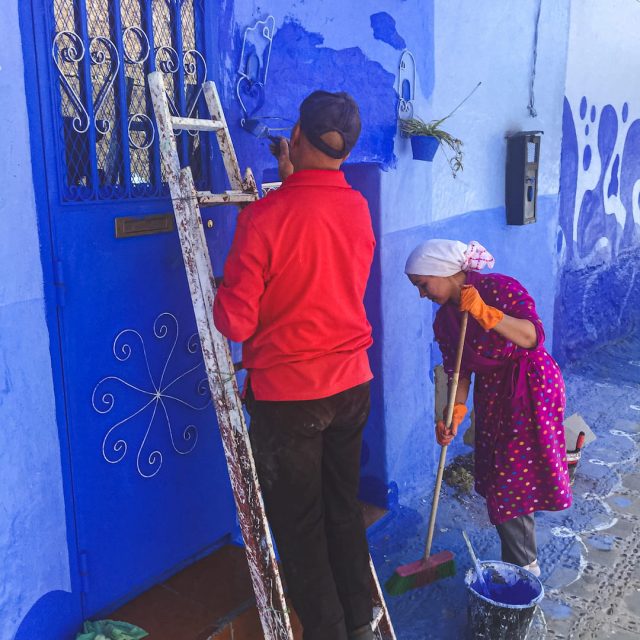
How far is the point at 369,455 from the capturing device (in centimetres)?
447

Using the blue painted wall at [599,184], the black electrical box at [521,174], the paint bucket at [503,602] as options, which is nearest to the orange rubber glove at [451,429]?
the paint bucket at [503,602]

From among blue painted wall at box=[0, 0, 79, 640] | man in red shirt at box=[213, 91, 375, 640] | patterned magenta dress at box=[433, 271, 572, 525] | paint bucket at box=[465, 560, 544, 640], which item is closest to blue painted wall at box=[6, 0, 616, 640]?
blue painted wall at box=[0, 0, 79, 640]

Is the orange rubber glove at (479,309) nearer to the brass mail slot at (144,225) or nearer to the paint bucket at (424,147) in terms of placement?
the brass mail slot at (144,225)

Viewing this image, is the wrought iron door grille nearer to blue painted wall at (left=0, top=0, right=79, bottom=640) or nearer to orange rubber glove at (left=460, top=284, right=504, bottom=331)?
blue painted wall at (left=0, top=0, right=79, bottom=640)

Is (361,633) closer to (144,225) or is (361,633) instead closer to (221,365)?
(221,365)

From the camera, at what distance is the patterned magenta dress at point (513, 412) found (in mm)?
3240

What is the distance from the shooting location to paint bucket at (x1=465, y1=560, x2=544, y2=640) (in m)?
3.02

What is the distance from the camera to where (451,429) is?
3492mm

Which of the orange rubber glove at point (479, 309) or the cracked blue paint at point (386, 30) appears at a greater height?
the cracked blue paint at point (386, 30)

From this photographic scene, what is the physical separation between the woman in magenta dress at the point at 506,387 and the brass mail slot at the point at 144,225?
1087 millimetres

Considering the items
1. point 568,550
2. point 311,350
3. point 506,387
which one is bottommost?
point 568,550

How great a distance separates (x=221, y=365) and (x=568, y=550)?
104 inches

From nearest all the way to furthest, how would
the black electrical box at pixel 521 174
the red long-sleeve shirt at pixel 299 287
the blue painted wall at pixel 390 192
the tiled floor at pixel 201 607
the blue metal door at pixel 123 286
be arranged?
1. the red long-sleeve shirt at pixel 299 287
2. the blue painted wall at pixel 390 192
3. the blue metal door at pixel 123 286
4. the tiled floor at pixel 201 607
5. the black electrical box at pixel 521 174

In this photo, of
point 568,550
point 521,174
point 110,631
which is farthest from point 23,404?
point 521,174
